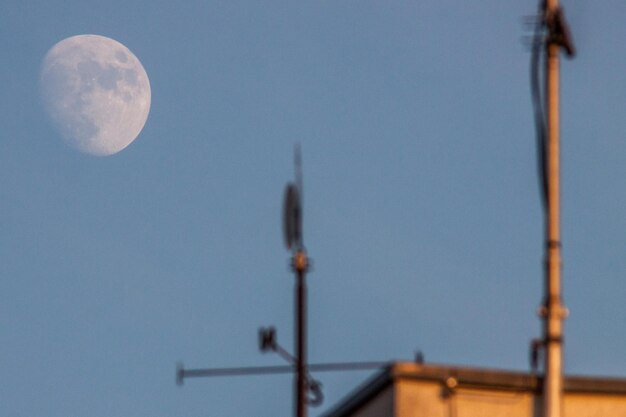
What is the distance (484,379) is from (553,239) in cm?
448

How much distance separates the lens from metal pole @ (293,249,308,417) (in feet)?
102

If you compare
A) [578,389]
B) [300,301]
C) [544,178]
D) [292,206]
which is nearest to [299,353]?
[300,301]

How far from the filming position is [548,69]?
80.7ft

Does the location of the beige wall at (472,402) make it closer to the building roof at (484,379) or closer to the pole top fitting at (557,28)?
the building roof at (484,379)

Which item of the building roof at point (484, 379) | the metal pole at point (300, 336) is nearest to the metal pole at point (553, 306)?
the building roof at point (484, 379)

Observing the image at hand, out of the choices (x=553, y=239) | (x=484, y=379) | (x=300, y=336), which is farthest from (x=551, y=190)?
(x=300, y=336)

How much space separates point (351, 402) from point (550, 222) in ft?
25.3

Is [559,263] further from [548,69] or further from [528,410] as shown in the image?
[528,410]

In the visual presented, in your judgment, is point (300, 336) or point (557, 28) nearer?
point (557, 28)

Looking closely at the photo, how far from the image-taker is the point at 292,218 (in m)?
32.8

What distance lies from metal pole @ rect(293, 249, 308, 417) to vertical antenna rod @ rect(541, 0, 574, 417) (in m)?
7.98

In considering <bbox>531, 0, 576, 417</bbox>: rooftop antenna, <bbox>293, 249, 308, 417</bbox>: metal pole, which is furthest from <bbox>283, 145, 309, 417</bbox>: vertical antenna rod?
<bbox>531, 0, 576, 417</bbox>: rooftop antenna

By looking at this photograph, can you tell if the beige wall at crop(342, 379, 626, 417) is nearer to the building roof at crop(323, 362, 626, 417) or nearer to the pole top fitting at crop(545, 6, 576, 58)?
the building roof at crop(323, 362, 626, 417)

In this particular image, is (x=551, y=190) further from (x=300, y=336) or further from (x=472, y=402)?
(x=300, y=336)
